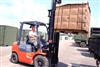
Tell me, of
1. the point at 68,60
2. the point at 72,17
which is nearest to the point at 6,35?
the point at 68,60

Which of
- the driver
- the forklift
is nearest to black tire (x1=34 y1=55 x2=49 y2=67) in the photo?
the forklift

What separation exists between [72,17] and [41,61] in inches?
90.2

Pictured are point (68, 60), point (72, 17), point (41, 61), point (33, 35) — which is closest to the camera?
point (72, 17)

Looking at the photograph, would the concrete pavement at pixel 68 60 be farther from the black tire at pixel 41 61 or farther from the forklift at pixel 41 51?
the black tire at pixel 41 61

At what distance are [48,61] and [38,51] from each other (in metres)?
0.67

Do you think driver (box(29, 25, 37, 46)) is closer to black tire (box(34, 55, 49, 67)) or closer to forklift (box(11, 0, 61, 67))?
forklift (box(11, 0, 61, 67))

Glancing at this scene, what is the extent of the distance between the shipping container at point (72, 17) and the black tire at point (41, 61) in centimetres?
143

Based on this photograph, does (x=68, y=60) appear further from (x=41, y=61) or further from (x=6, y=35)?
(x=6, y=35)

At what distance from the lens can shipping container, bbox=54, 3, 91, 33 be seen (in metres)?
5.53

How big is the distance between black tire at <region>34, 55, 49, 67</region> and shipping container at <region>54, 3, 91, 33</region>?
1.43 m

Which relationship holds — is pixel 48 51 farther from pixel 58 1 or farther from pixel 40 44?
pixel 58 1

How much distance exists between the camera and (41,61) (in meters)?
6.18

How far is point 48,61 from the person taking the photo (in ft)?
19.9

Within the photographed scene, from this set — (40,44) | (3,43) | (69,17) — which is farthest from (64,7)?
(3,43)
